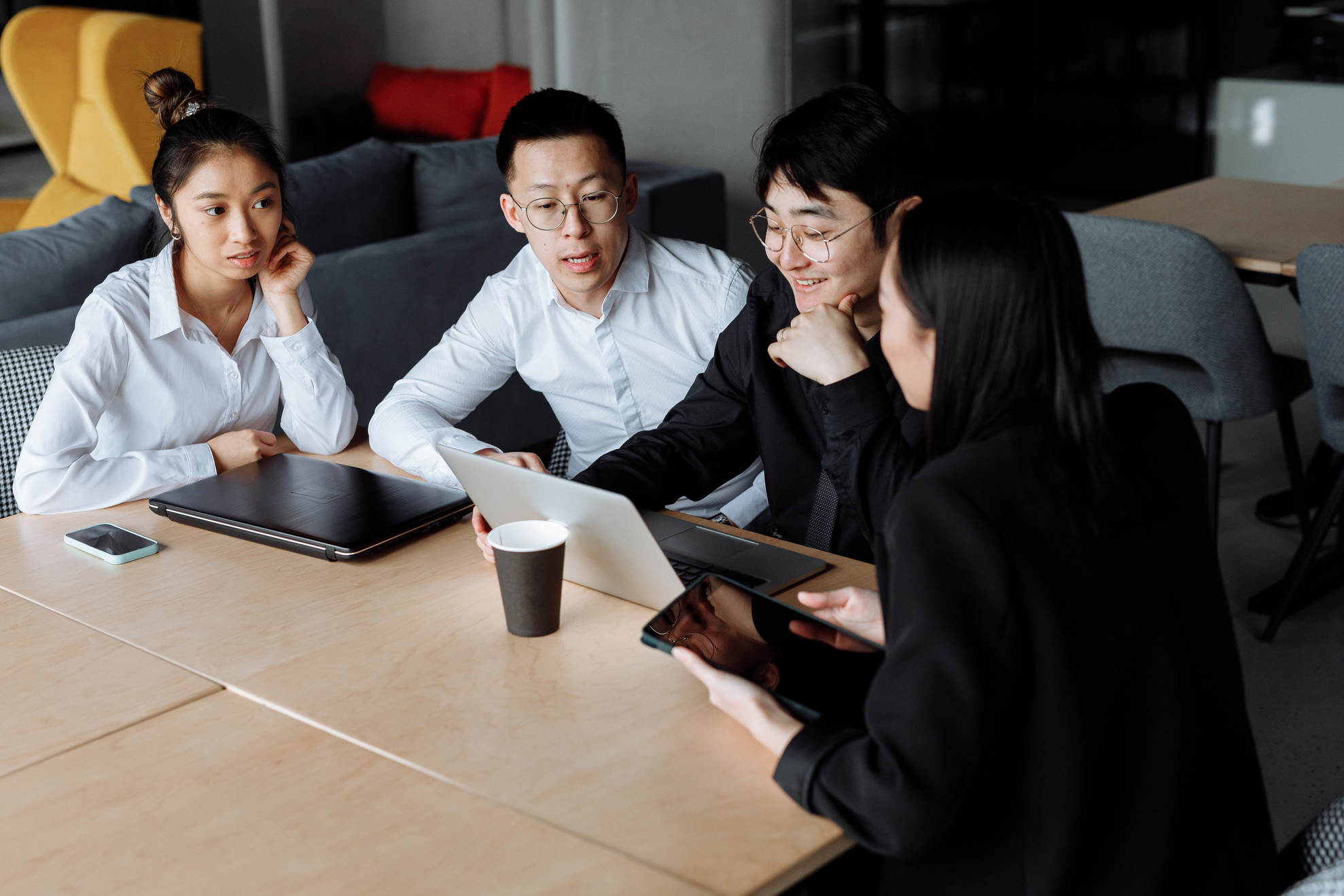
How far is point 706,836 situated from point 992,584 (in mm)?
286

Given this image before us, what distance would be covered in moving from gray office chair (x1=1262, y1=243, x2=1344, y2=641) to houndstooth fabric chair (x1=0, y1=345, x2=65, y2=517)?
7.21ft

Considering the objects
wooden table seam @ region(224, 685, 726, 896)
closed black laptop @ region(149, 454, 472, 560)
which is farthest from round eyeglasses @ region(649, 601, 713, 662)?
closed black laptop @ region(149, 454, 472, 560)

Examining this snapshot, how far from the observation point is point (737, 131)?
421cm

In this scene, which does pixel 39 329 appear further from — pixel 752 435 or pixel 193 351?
pixel 752 435

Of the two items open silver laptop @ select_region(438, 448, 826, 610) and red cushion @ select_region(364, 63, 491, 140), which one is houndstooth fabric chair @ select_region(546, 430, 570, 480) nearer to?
open silver laptop @ select_region(438, 448, 826, 610)

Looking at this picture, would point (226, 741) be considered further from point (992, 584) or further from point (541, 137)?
point (541, 137)

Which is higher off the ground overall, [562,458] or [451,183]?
[451,183]

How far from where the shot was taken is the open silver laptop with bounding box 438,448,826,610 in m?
1.23

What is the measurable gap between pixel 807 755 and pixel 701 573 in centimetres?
48

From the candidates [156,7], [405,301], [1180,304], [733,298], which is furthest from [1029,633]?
[156,7]

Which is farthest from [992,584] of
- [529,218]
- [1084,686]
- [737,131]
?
[737,131]

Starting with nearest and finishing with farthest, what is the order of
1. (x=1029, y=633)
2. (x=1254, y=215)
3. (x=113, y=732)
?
(x=1029, y=633) < (x=113, y=732) < (x=1254, y=215)

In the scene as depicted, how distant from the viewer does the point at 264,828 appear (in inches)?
38.1

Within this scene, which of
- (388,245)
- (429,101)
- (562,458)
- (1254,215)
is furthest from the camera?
(429,101)
